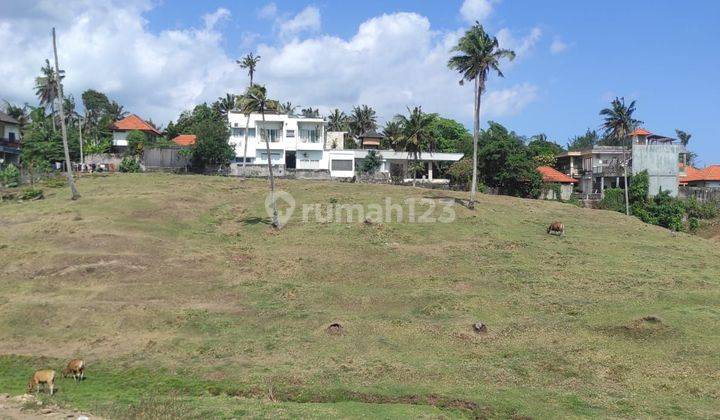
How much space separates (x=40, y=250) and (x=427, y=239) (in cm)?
2897

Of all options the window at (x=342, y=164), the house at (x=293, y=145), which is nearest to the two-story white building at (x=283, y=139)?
the house at (x=293, y=145)

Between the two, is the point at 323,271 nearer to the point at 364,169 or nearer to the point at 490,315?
the point at 490,315

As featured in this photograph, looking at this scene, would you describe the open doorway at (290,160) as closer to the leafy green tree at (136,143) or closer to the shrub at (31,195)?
the leafy green tree at (136,143)

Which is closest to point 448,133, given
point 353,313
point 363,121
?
point 363,121

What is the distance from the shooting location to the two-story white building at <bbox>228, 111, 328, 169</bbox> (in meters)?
93.8

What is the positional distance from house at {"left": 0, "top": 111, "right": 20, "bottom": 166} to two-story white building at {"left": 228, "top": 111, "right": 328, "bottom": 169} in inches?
1314

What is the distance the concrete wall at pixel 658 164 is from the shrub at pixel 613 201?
260 inches

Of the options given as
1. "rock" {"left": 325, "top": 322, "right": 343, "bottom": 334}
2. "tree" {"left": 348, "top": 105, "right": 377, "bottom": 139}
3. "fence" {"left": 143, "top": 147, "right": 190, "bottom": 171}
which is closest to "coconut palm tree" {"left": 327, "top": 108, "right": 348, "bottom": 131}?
"tree" {"left": 348, "top": 105, "right": 377, "bottom": 139}

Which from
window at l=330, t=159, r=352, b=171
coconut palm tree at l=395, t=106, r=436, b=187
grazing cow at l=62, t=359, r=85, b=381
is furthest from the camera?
window at l=330, t=159, r=352, b=171

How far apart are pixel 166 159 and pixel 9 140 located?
28.2 metres

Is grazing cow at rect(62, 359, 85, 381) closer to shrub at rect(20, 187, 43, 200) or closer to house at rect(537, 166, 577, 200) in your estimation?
shrub at rect(20, 187, 43, 200)

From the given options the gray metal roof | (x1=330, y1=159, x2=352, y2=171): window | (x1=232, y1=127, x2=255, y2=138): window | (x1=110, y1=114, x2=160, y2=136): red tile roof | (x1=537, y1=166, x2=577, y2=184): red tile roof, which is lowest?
(x1=537, y1=166, x2=577, y2=184): red tile roof

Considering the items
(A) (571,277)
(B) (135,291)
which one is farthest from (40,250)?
(A) (571,277)

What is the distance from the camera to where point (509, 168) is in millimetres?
81625
